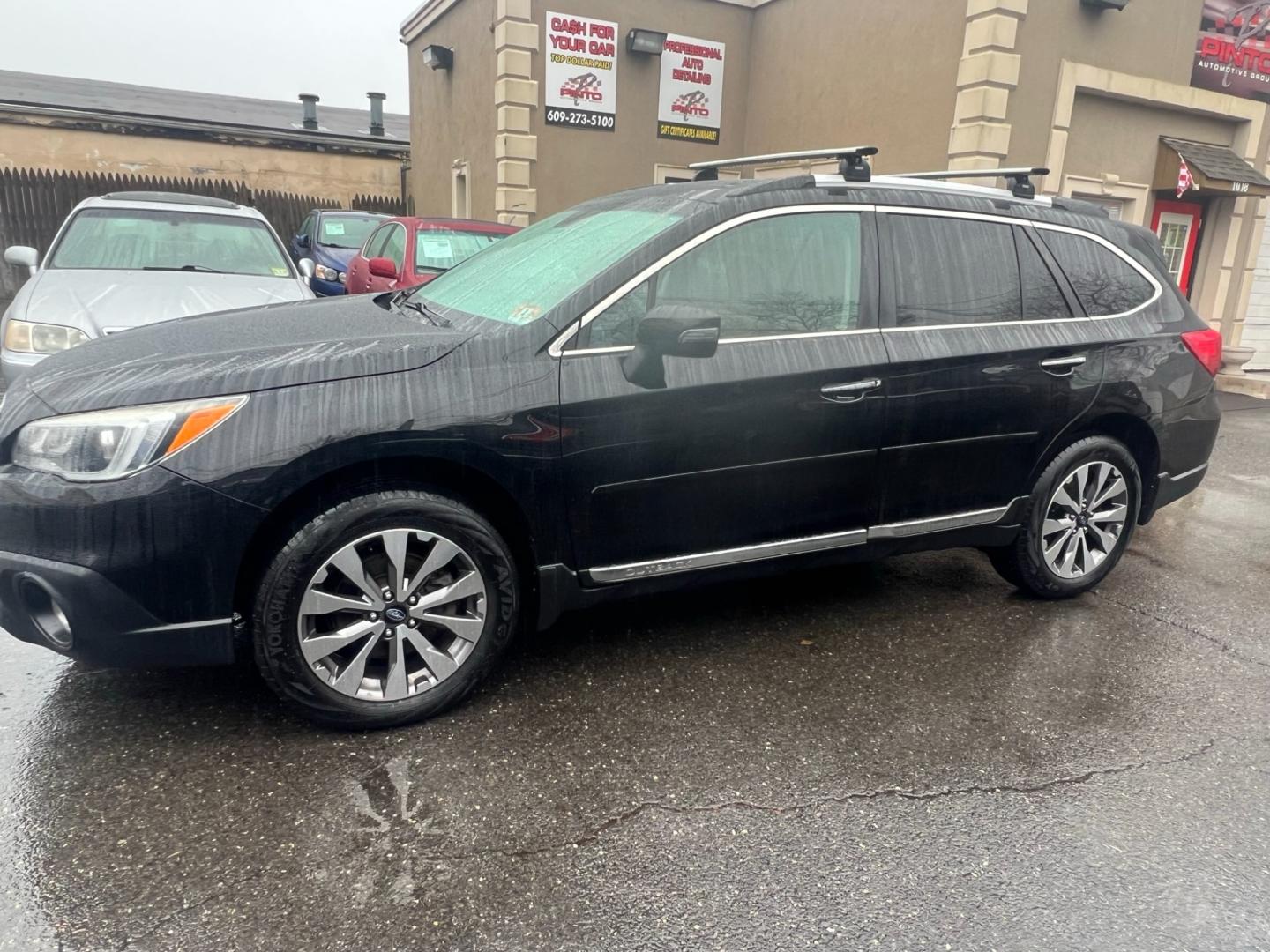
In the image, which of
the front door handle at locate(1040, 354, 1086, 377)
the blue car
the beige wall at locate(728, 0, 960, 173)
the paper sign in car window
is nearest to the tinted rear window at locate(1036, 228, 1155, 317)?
the front door handle at locate(1040, 354, 1086, 377)

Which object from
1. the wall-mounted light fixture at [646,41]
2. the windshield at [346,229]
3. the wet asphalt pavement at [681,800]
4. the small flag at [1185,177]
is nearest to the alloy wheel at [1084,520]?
the wet asphalt pavement at [681,800]

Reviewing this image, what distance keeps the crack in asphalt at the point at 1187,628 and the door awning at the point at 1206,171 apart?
929 centimetres

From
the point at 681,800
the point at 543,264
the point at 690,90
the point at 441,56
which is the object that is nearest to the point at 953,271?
the point at 543,264

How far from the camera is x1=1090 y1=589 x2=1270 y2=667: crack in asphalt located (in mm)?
3684

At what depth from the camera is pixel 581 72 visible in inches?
487

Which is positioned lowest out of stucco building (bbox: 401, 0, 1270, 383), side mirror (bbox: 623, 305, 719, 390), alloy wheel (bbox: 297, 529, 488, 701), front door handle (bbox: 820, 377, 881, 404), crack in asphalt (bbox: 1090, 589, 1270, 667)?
crack in asphalt (bbox: 1090, 589, 1270, 667)

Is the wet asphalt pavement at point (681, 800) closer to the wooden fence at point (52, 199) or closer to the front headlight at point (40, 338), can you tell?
the front headlight at point (40, 338)

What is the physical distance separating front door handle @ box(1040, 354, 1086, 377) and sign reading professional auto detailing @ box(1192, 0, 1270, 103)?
1017cm

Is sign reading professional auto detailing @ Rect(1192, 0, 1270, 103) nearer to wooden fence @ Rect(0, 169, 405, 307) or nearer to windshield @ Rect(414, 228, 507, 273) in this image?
windshield @ Rect(414, 228, 507, 273)

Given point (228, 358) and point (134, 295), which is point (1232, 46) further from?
point (228, 358)

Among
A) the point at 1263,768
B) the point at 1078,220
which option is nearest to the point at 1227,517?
the point at 1078,220

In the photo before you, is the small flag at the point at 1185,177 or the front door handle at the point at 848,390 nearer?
the front door handle at the point at 848,390

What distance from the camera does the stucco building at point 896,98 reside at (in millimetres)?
10102

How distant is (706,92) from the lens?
13492mm
